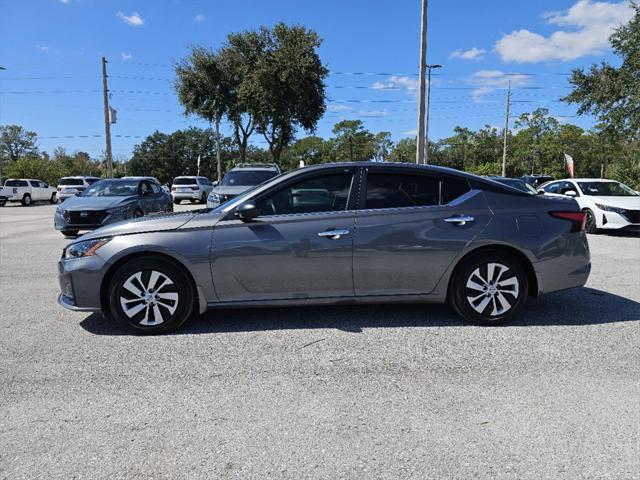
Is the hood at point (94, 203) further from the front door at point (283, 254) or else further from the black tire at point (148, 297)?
the front door at point (283, 254)

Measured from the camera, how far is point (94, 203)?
11117mm

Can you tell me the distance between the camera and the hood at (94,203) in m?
10.9

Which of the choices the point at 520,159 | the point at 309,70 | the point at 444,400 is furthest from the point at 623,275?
the point at 520,159

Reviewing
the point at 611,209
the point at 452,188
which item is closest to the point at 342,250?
the point at 452,188

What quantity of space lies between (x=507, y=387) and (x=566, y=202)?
7.48ft

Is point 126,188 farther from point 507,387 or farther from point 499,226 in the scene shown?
point 507,387

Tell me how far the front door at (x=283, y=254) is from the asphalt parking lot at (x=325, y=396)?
1.34 ft

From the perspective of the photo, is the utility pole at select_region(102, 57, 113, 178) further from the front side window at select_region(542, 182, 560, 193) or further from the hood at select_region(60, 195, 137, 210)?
the front side window at select_region(542, 182, 560, 193)

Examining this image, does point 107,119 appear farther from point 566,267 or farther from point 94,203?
point 566,267

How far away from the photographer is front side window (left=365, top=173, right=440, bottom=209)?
458 cm

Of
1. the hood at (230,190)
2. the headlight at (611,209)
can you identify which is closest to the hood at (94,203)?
the hood at (230,190)

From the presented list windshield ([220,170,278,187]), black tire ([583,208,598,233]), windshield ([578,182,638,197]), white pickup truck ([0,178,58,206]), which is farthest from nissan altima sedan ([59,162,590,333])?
white pickup truck ([0,178,58,206])

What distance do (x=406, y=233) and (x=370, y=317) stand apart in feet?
3.21

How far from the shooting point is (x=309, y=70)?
30391mm
